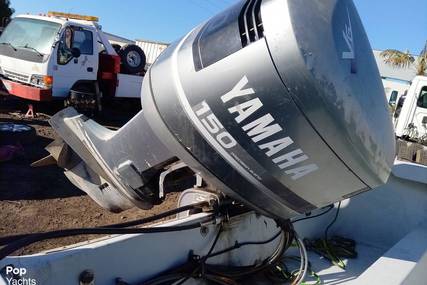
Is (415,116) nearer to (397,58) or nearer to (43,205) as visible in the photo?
(43,205)

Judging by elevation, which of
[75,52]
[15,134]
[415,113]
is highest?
[75,52]

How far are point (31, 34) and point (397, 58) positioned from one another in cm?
1597

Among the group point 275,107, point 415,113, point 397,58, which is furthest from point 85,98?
point 397,58

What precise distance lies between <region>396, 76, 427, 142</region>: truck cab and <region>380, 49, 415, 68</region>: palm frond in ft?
33.7

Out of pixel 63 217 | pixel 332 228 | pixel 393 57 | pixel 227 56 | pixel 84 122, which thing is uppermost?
pixel 393 57

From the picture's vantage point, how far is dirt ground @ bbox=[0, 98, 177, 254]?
3.55 metres

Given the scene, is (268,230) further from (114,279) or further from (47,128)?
(47,128)

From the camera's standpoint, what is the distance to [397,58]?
62.1 feet

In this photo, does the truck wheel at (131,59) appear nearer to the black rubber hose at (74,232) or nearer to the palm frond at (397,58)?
the black rubber hose at (74,232)

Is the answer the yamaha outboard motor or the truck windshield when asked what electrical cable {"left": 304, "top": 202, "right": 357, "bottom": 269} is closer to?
the yamaha outboard motor

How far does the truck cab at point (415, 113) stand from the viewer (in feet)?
30.6

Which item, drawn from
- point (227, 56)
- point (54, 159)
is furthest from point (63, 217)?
point (227, 56)

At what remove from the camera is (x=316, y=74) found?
1227mm

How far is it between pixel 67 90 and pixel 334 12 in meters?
7.40
